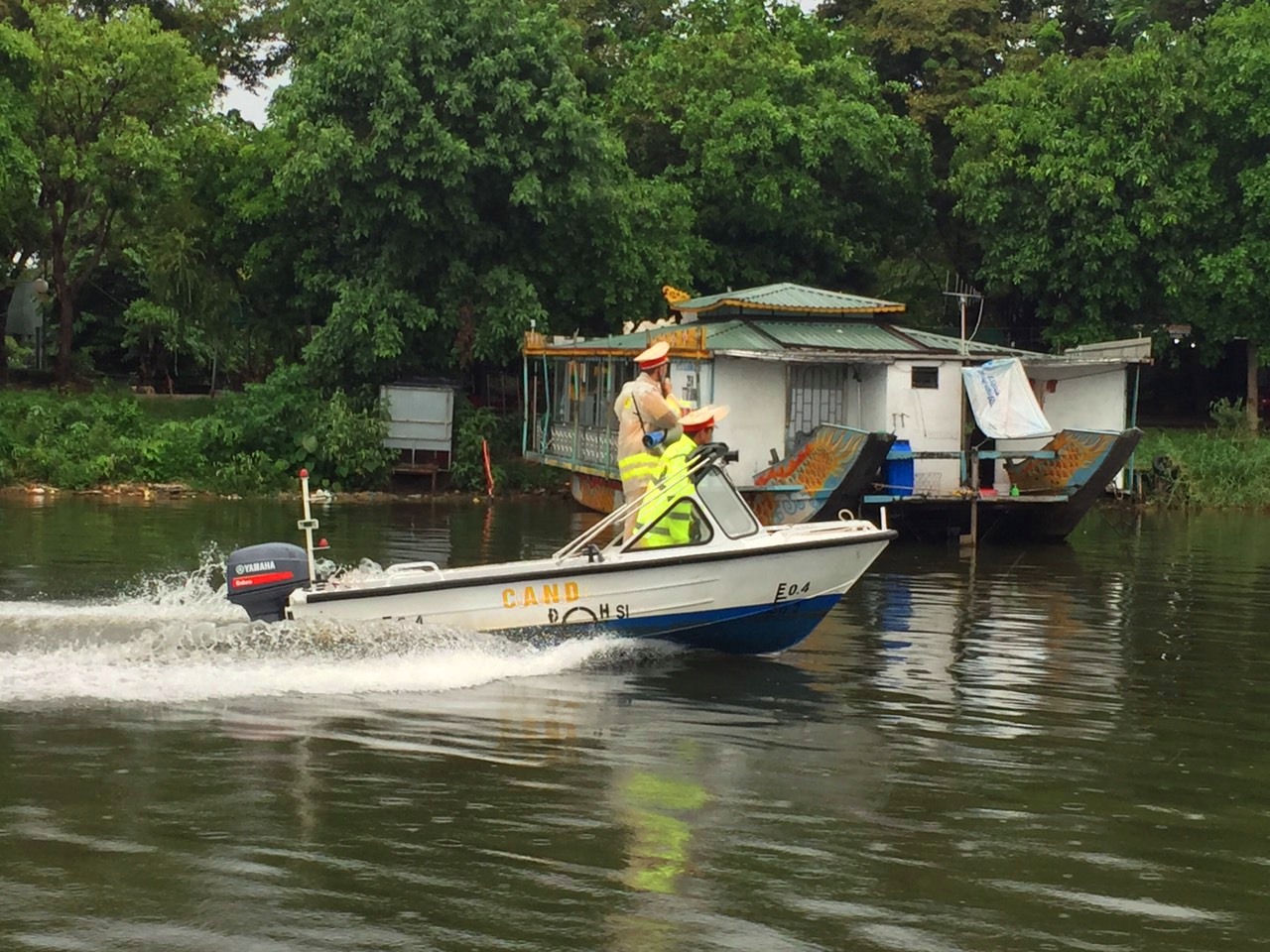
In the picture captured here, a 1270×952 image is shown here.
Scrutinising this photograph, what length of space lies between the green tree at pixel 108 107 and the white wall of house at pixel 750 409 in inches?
567

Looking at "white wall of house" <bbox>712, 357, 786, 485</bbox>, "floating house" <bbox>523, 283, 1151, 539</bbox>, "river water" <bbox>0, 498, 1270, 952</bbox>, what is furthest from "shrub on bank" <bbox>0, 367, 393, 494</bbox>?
"river water" <bbox>0, 498, 1270, 952</bbox>

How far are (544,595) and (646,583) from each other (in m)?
0.79

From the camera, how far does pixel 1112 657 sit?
1342 cm

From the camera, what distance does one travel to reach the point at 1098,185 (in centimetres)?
3272

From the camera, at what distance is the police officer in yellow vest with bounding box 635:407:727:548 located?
11.9m

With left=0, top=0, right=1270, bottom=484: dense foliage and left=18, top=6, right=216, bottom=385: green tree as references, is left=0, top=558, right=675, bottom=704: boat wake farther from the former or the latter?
left=18, top=6, right=216, bottom=385: green tree

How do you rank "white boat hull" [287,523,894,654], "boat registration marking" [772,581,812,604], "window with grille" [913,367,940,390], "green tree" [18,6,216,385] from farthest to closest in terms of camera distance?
"green tree" [18,6,216,385] → "window with grille" [913,367,940,390] → "boat registration marking" [772,581,812,604] → "white boat hull" [287,523,894,654]

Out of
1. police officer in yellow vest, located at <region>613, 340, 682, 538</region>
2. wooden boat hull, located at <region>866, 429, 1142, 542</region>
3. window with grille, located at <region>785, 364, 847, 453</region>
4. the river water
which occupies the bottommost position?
the river water

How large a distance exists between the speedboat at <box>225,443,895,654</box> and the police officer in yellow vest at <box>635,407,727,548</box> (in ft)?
0.04

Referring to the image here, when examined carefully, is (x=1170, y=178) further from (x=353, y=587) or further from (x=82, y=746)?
(x=82, y=746)

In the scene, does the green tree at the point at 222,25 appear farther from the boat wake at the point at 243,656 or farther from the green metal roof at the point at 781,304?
the boat wake at the point at 243,656

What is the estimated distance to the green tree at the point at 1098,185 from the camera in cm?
3312

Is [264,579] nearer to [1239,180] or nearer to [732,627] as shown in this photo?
[732,627]

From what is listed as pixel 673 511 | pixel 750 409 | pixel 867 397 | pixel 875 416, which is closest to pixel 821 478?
pixel 750 409
